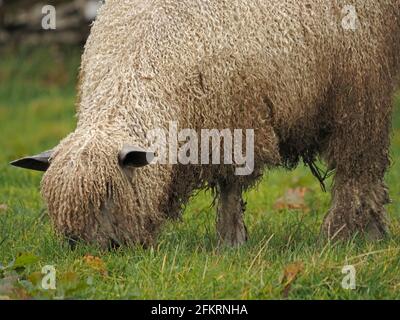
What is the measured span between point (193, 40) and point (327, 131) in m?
1.25

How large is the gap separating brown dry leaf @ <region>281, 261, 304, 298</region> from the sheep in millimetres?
1055

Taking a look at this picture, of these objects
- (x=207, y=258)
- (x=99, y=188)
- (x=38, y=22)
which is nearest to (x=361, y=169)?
(x=207, y=258)

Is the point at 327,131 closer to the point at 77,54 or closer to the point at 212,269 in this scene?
the point at 212,269

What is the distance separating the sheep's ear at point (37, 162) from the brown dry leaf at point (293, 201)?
262 cm

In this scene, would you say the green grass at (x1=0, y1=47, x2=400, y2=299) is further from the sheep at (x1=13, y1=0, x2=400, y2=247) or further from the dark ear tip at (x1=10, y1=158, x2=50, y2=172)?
the dark ear tip at (x1=10, y1=158, x2=50, y2=172)

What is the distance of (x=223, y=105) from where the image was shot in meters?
6.55

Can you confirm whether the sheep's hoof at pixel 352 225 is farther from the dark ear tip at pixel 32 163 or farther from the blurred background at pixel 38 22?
the blurred background at pixel 38 22

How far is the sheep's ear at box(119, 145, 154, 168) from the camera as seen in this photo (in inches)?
239

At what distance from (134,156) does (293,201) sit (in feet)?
9.13

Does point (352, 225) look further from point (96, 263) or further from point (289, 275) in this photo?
point (96, 263)

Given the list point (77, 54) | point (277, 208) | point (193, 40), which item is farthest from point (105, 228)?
point (77, 54)

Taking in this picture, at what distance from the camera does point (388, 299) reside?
219 inches

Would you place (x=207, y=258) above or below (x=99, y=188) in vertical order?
below

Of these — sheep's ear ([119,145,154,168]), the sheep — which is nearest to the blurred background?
the sheep
